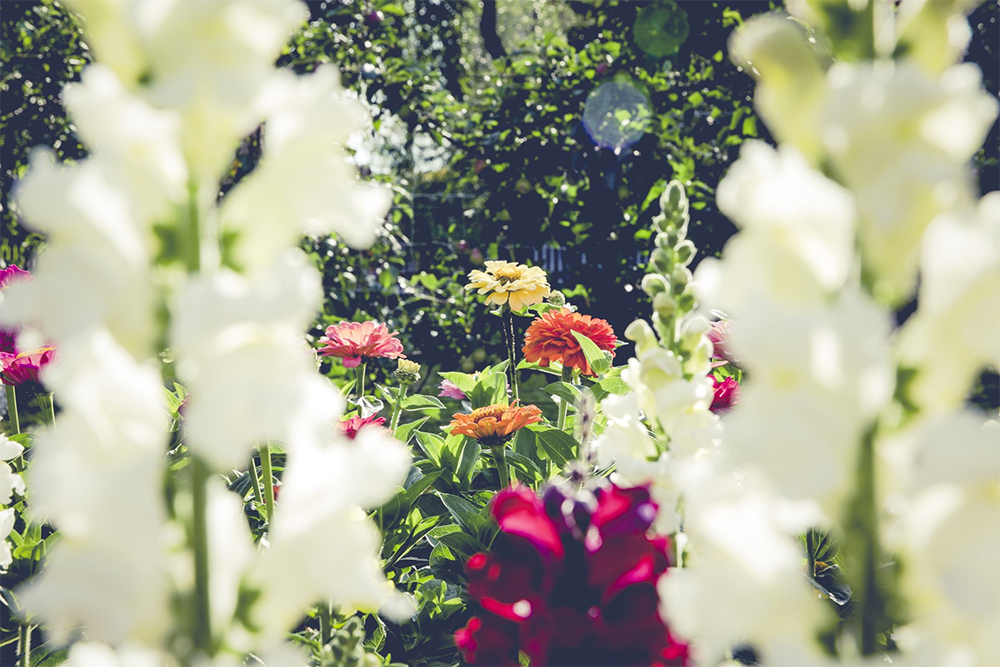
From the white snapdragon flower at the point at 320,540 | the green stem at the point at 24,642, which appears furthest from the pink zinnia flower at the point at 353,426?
the white snapdragon flower at the point at 320,540

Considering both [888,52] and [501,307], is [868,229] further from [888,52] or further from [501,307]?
[501,307]

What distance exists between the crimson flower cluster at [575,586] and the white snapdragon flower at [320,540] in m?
0.13

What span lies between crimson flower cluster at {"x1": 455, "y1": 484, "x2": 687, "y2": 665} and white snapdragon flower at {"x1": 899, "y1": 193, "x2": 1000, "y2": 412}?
0.21 m

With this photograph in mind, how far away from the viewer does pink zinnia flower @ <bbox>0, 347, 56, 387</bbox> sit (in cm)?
126

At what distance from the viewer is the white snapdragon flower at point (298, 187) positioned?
0.41 metres

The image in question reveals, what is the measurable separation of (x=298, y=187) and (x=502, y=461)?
0.98 m

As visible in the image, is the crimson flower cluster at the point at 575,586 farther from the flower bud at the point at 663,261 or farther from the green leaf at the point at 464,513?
the green leaf at the point at 464,513

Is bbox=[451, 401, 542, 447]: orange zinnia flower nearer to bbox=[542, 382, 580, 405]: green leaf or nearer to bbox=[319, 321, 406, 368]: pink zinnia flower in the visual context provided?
bbox=[542, 382, 580, 405]: green leaf

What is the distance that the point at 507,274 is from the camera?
175 centimetres

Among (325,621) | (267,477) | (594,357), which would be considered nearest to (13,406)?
(267,477)

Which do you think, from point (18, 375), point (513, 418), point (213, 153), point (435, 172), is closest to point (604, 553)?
point (213, 153)

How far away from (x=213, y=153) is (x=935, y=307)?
342 mm

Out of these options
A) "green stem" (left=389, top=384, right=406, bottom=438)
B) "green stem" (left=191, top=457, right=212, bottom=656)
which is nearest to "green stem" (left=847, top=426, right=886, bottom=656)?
"green stem" (left=191, top=457, right=212, bottom=656)

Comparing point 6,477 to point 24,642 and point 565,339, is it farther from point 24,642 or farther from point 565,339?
point 565,339
